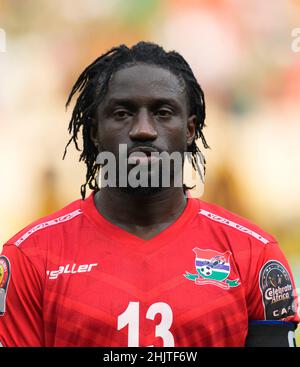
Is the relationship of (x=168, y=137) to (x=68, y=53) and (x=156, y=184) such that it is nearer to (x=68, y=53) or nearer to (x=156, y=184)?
(x=156, y=184)

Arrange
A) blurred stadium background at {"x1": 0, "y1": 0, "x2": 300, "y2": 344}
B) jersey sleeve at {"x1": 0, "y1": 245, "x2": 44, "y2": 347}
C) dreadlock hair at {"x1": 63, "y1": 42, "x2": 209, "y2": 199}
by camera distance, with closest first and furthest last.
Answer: jersey sleeve at {"x1": 0, "y1": 245, "x2": 44, "y2": 347}, dreadlock hair at {"x1": 63, "y1": 42, "x2": 209, "y2": 199}, blurred stadium background at {"x1": 0, "y1": 0, "x2": 300, "y2": 344}

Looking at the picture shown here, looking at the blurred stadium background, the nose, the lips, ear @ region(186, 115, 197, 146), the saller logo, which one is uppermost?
the blurred stadium background

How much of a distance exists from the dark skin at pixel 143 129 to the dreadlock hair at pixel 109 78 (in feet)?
0.16

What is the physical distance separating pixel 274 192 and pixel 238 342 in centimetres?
300

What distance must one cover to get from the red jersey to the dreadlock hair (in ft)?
1.30

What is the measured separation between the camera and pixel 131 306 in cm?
290

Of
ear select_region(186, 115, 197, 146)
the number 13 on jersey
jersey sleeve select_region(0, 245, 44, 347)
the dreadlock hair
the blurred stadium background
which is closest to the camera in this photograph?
the number 13 on jersey

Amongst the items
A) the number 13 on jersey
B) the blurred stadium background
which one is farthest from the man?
the blurred stadium background

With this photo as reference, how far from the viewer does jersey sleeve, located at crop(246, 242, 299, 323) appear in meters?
3.01

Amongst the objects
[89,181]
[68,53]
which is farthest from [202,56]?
[89,181]

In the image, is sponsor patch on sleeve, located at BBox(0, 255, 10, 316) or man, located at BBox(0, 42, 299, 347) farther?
sponsor patch on sleeve, located at BBox(0, 255, 10, 316)

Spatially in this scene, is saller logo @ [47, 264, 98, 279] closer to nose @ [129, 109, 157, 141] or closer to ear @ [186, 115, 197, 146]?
nose @ [129, 109, 157, 141]

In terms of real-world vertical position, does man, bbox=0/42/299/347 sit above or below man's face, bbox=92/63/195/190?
below

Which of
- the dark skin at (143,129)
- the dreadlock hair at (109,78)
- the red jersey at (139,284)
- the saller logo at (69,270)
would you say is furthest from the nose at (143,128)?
the saller logo at (69,270)
